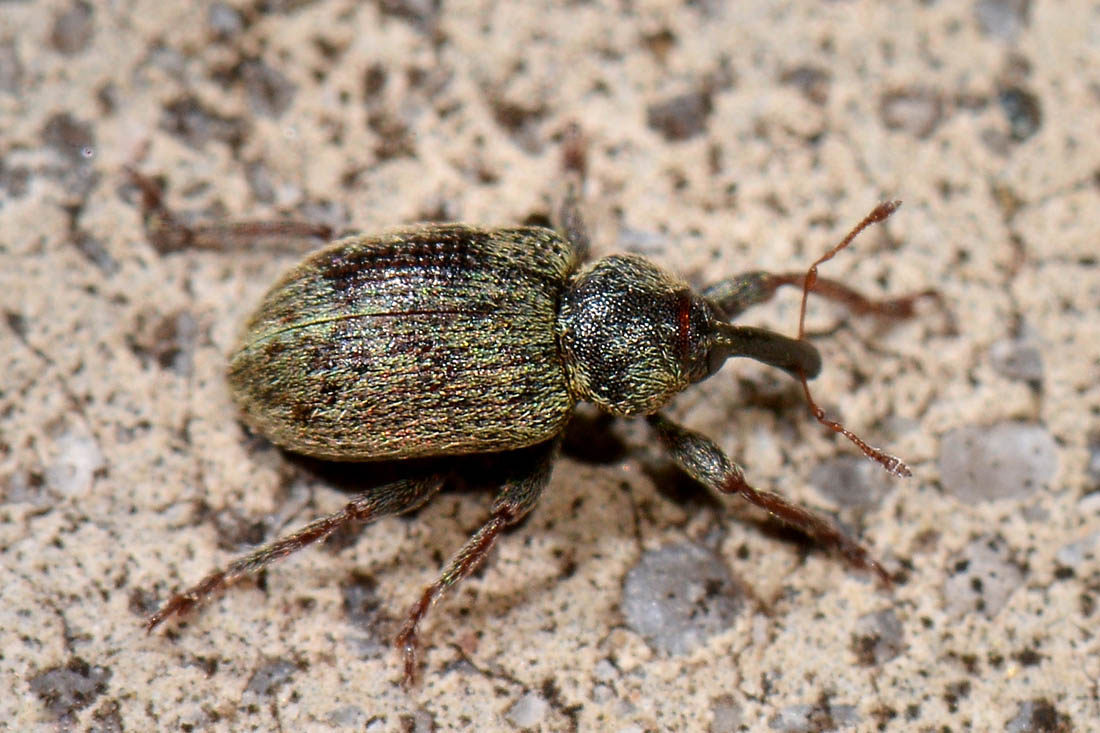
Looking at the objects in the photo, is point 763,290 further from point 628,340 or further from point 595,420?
point 595,420

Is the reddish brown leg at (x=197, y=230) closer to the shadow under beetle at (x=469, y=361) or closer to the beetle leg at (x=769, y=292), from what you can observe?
the shadow under beetle at (x=469, y=361)

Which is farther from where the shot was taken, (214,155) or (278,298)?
(214,155)

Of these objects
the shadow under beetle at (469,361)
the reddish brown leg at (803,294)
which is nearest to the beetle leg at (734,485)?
the shadow under beetle at (469,361)

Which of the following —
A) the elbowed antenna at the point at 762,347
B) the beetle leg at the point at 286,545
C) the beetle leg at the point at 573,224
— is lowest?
the beetle leg at the point at 286,545

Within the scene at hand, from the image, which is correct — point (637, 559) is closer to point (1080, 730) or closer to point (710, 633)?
point (710, 633)

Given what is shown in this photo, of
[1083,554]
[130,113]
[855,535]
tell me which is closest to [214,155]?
[130,113]

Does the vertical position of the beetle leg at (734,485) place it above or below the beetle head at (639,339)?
below
